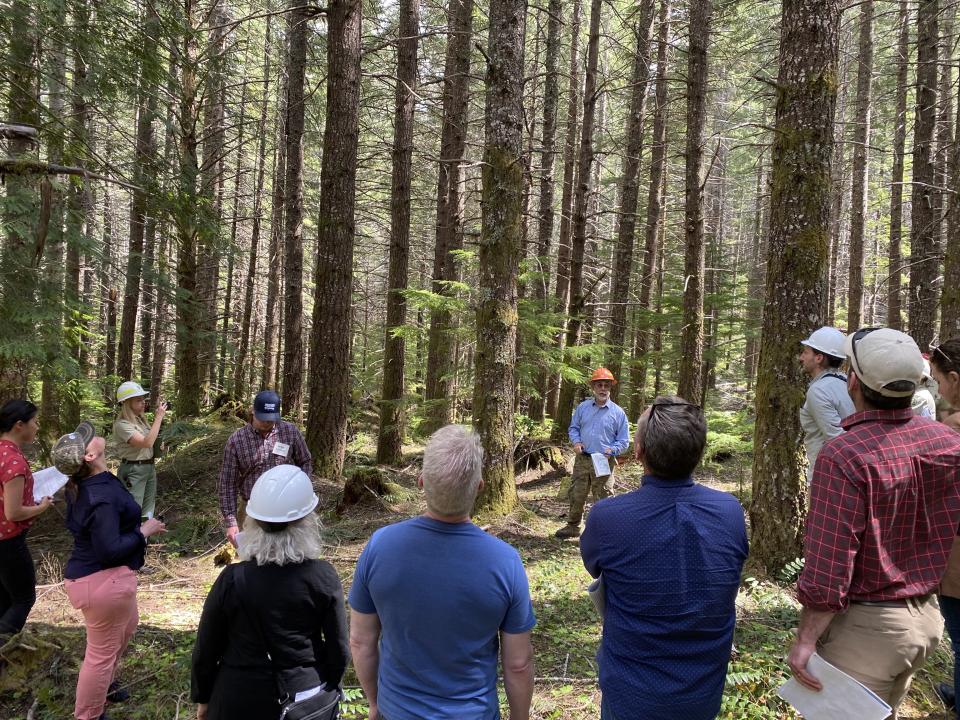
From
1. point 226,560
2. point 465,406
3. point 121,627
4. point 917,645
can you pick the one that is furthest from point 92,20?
point 465,406

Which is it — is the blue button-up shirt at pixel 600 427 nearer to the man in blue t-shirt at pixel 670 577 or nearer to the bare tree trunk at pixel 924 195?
the man in blue t-shirt at pixel 670 577

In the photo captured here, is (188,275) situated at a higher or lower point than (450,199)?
lower

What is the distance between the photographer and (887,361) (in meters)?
2.30

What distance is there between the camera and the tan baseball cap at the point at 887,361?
7.48ft

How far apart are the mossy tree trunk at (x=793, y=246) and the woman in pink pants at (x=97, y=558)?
196 inches

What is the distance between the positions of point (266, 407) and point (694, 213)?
30.1 ft

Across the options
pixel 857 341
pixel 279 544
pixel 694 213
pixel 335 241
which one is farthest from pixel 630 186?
pixel 279 544

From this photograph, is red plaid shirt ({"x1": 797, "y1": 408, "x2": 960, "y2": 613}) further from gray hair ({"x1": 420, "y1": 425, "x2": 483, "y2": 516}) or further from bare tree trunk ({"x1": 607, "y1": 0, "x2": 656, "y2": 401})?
bare tree trunk ({"x1": 607, "y1": 0, "x2": 656, "y2": 401})

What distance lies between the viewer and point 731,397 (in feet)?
81.7

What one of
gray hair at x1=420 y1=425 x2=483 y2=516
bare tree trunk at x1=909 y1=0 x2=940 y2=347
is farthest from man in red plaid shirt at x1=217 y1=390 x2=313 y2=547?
bare tree trunk at x1=909 y1=0 x2=940 y2=347

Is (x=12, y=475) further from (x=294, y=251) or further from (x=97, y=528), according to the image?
(x=294, y=251)

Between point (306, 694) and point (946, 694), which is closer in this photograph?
point (306, 694)

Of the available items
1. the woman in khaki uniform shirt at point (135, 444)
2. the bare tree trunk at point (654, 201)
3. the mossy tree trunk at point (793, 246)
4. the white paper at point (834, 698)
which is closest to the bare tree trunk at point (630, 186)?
the bare tree trunk at point (654, 201)

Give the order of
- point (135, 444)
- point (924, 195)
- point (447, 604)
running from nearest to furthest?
point (447, 604), point (135, 444), point (924, 195)
